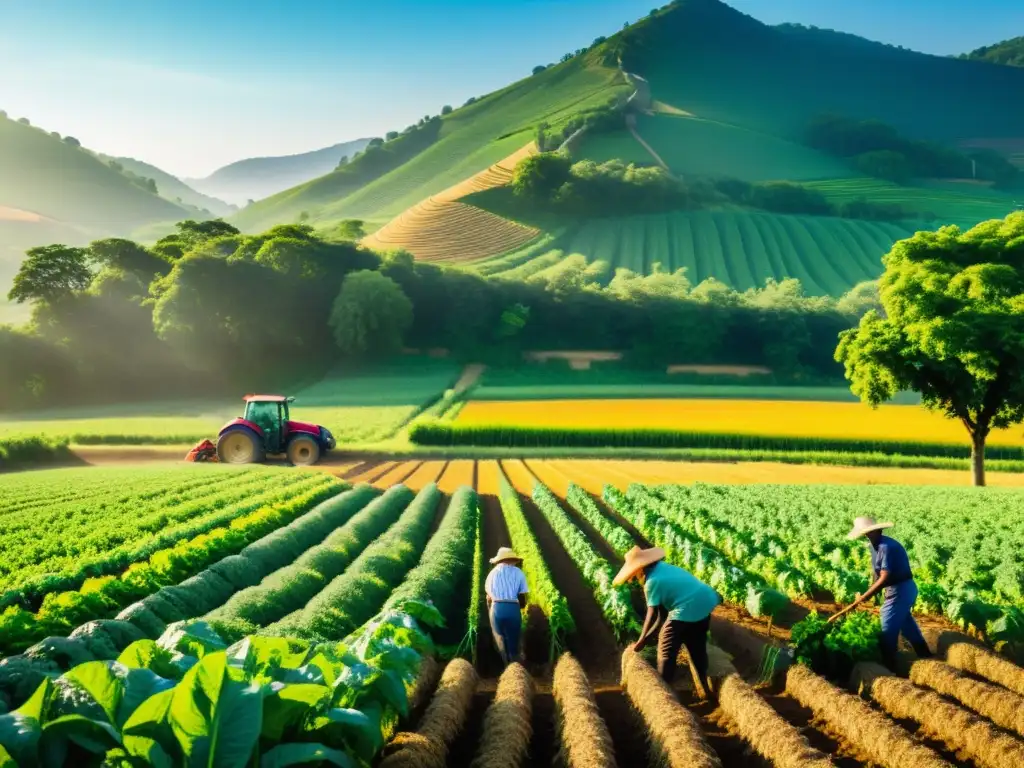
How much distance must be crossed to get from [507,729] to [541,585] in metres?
7.12

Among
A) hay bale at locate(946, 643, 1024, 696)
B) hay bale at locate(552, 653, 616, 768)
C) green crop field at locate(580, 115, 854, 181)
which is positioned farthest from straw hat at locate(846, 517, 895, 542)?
green crop field at locate(580, 115, 854, 181)

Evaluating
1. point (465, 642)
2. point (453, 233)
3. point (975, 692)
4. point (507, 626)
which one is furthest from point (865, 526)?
point (453, 233)

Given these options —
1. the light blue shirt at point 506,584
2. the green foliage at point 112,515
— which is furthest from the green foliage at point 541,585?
the green foliage at point 112,515

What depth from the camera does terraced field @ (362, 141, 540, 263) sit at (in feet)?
336

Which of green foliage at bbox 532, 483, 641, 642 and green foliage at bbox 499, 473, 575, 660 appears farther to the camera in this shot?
green foliage at bbox 532, 483, 641, 642

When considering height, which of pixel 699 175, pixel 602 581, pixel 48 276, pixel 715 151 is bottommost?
pixel 602 581

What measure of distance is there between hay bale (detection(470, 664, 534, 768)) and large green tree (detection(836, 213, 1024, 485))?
940 inches

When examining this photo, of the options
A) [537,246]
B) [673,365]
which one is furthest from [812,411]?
[537,246]

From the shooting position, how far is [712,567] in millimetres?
15742

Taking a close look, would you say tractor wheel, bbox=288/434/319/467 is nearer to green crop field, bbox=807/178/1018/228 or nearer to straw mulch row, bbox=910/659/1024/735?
straw mulch row, bbox=910/659/1024/735

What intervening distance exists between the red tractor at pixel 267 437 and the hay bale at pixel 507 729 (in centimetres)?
2644

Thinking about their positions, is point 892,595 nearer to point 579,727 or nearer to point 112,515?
point 579,727

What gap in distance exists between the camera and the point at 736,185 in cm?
12756

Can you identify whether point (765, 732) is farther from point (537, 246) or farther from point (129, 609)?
point (537, 246)
